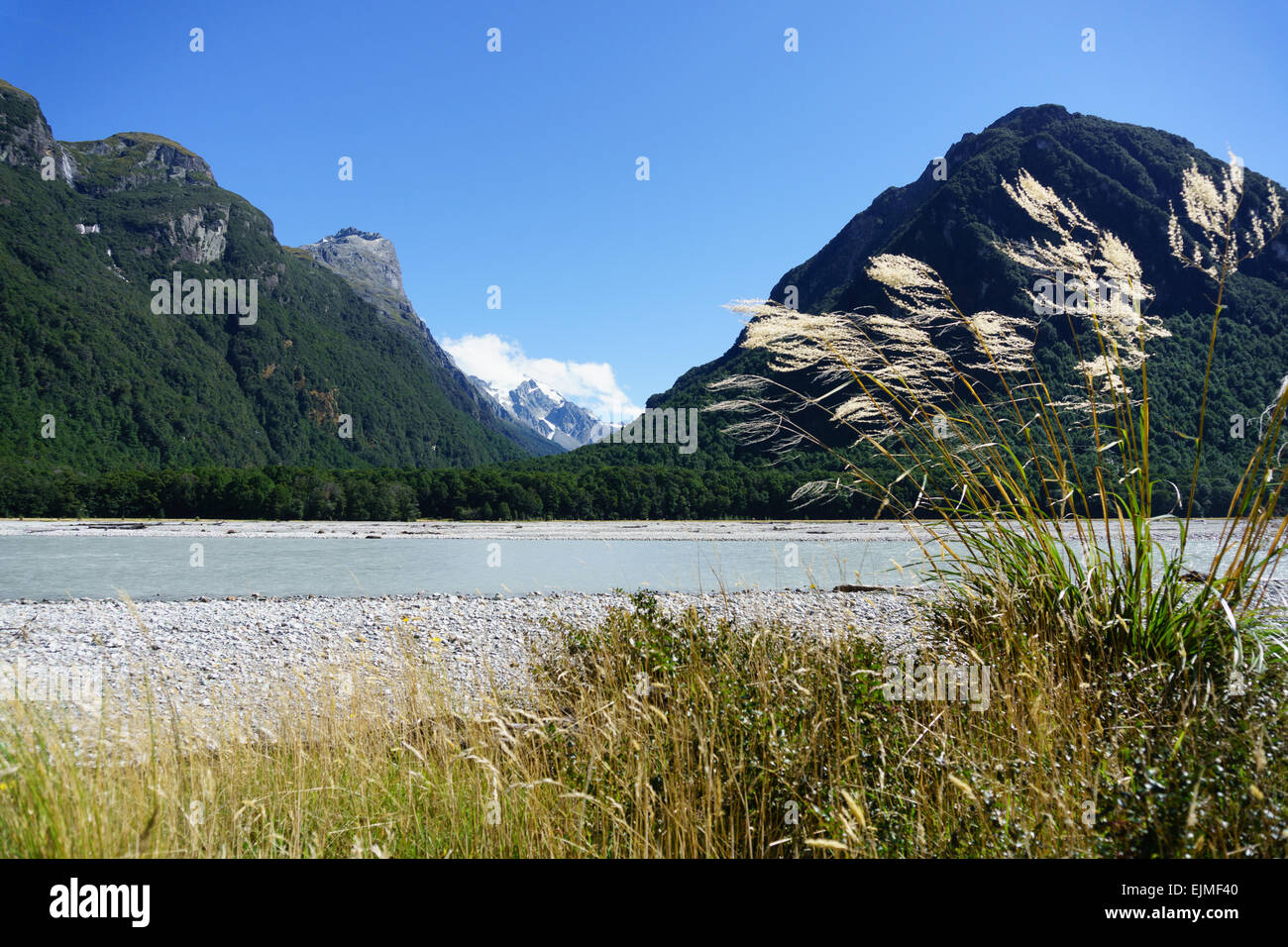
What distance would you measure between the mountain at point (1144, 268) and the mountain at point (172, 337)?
63.3 metres

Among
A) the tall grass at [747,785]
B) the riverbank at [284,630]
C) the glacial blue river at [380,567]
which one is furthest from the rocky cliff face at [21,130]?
the tall grass at [747,785]

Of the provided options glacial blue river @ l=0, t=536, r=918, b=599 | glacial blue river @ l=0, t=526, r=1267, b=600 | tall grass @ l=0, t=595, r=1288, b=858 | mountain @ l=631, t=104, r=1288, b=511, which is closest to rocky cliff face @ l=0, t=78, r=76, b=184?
glacial blue river @ l=0, t=526, r=1267, b=600

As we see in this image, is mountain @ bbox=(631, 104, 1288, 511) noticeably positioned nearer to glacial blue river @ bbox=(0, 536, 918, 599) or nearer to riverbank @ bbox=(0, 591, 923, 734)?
riverbank @ bbox=(0, 591, 923, 734)

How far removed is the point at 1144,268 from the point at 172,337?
4969 inches

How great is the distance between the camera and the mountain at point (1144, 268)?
496cm

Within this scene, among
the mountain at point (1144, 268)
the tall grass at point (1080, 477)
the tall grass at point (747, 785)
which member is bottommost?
the tall grass at point (747, 785)

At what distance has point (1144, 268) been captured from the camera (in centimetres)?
315

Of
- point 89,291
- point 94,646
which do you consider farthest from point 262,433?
point 94,646

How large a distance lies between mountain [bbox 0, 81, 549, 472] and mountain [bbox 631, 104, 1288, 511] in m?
63.3

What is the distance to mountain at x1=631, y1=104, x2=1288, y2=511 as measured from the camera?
4961 millimetres

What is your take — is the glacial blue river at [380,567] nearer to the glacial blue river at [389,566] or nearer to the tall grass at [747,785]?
the glacial blue river at [389,566]

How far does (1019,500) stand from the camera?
3.10m

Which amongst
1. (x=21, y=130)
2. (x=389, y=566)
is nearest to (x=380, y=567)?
(x=389, y=566)
